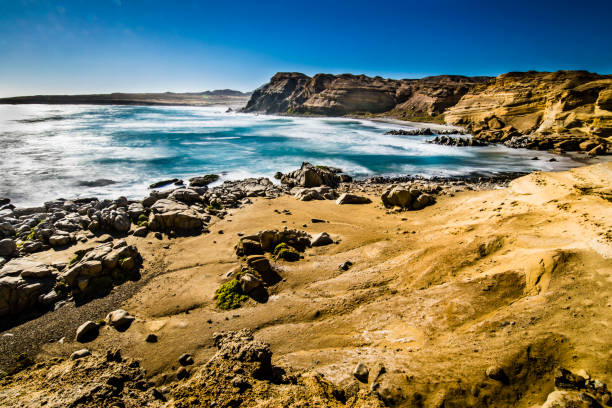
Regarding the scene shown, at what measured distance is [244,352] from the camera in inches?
164

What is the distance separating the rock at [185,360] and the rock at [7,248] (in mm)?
8782

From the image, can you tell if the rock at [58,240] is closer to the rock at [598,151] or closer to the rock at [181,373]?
the rock at [181,373]

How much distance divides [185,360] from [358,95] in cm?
10019

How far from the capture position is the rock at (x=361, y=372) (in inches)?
165

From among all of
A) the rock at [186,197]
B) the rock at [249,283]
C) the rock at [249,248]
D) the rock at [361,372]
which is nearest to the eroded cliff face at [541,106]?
the rock at [249,248]

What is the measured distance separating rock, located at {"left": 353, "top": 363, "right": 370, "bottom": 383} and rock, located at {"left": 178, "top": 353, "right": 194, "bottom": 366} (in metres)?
3.09

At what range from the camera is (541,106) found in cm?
4066

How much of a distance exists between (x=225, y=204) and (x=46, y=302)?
8.22 metres

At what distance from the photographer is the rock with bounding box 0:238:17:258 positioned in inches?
369

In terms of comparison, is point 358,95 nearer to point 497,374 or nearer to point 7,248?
point 7,248

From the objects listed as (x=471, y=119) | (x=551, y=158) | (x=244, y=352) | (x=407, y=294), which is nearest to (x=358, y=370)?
(x=244, y=352)

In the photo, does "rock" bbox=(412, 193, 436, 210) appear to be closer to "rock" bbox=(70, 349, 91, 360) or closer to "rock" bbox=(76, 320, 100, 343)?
"rock" bbox=(76, 320, 100, 343)

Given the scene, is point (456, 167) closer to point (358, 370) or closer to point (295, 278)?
point (295, 278)

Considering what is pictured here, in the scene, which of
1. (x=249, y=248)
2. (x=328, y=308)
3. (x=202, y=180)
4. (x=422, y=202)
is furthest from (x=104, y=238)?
(x=422, y=202)
